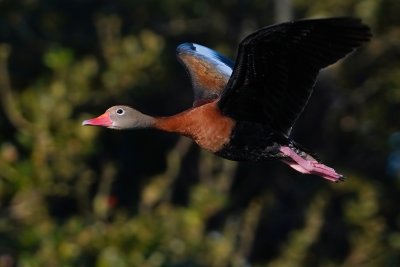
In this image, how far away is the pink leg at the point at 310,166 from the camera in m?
8.38

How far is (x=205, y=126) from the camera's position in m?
8.25

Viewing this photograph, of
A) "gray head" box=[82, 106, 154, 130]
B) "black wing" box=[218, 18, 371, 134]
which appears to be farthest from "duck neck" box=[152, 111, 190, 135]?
"black wing" box=[218, 18, 371, 134]

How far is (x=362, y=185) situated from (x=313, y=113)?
2186 millimetres

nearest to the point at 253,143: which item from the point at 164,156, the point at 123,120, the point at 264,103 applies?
the point at 264,103

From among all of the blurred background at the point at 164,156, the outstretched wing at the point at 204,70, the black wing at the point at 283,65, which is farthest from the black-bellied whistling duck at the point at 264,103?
the blurred background at the point at 164,156

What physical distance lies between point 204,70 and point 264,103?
966mm

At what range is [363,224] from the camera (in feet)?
49.5

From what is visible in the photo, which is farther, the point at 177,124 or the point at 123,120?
the point at 123,120

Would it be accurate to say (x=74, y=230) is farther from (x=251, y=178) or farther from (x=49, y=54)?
(x=251, y=178)

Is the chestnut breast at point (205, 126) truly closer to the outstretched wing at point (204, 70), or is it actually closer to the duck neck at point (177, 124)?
the duck neck at point (177, 124)

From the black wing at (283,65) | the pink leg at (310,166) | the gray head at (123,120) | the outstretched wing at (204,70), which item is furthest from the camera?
the outstretched wing at (204,70)

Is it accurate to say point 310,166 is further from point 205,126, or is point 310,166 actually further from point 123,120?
point 123,120

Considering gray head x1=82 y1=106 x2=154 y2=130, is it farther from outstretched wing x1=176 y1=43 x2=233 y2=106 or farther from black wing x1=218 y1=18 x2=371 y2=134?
black wing x1=218 y1=18 x2=371 y2=134

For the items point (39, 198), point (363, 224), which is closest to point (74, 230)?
point (39, 198)
